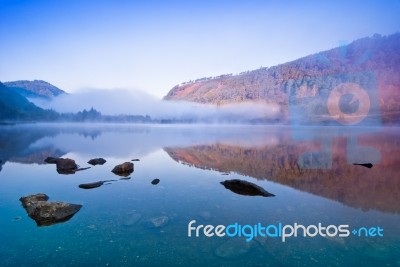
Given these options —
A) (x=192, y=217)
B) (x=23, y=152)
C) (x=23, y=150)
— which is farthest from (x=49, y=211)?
(x=23, y=150)

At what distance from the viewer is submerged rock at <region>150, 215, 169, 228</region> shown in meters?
12.3

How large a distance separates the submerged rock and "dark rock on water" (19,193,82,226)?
178 inches

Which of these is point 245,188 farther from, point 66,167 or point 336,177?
point 66,167

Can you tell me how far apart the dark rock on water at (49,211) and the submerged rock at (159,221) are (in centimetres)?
451

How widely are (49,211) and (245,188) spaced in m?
12.7

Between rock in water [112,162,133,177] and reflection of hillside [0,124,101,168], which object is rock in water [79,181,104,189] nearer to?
rock in water [112,162,133,177]

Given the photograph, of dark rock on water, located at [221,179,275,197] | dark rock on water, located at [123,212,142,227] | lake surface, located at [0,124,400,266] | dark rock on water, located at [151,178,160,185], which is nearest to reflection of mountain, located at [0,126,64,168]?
lake surface, located at [0,124,400,266]

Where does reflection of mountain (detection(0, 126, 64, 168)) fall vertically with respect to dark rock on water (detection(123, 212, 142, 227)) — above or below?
above

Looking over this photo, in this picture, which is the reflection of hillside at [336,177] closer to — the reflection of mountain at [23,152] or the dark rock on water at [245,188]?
the dark rock on water at [245,188]

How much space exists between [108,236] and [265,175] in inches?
657

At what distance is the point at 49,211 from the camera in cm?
1288

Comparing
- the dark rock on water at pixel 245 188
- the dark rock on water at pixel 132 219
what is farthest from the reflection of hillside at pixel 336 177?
the dark rock on water at pixel 132 219

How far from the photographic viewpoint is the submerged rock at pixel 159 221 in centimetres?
1232

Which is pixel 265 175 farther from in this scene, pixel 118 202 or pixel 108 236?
pixel 108 236
